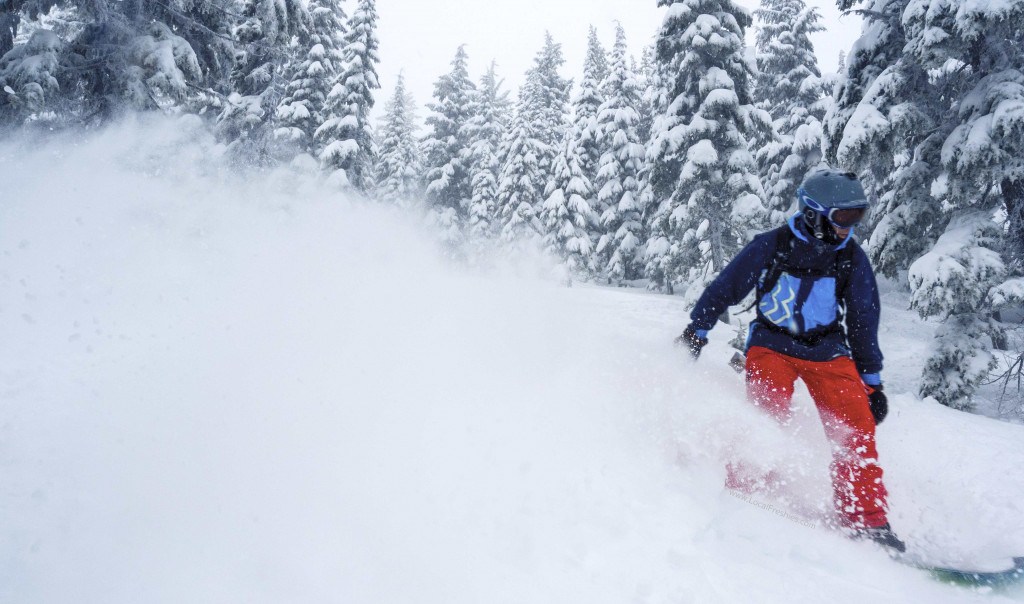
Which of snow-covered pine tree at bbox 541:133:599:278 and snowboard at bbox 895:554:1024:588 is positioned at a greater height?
snowboard at bbox 895:554:1024:588

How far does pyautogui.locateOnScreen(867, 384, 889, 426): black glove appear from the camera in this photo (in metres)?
3.46

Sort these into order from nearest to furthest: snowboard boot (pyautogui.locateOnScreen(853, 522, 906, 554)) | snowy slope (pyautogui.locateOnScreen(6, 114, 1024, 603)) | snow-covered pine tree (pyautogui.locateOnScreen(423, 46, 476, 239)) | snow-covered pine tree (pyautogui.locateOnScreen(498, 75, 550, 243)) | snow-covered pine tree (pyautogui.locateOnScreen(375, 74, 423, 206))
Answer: snowy slope (pyautogui.locateOnScreen(6, 114, 1024, 603)) → snowboard boot (pyautogui.locateOnScreen(853, 522, 906, 554)) → snow-covered pine tree (pyautogui.locateOnScreen(498, 75, 550, 243)) → snow-covered pine tree (pyautogui.locateOnScreen(423, 46, 476, 239)) → snow-covered pine tree (pyautogui.locateOnScreen(375, 74, 423, 206))

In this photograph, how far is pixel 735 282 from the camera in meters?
3.79

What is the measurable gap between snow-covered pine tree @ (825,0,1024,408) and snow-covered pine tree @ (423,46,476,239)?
22.5 meters

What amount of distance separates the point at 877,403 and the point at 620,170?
2510 centimetres

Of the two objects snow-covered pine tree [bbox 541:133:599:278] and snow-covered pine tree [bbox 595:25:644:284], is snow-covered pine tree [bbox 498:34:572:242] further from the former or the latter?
snow-covered pine tree [bbox 595:25:644:284]

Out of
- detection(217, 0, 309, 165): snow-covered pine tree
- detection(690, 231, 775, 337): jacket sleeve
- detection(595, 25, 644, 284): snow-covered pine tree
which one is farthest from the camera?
detection(595, 25, 644, 284): snow-covered pine tree

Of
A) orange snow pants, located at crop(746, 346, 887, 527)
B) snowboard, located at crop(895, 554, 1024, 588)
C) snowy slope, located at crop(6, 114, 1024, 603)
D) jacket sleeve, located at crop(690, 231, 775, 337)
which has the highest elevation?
jacket sleeve, located at crop(690, 231, 775, 337)

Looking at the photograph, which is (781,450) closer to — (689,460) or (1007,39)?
(689,460)

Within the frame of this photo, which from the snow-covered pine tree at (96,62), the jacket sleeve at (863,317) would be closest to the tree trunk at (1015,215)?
the jacket sleeve at (863,317)

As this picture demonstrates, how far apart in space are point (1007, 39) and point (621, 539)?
10984 mm

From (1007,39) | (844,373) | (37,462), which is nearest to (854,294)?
(844,373)

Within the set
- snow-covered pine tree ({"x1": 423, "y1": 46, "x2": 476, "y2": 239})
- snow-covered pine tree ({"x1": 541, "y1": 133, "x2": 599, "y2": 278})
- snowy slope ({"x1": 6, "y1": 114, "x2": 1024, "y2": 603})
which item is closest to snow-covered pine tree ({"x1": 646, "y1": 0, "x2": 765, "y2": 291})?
snowy slope ({"x1": 6, "y1": 114, "x2": 1024, "y2": 603})

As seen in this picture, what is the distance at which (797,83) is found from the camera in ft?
69.7
